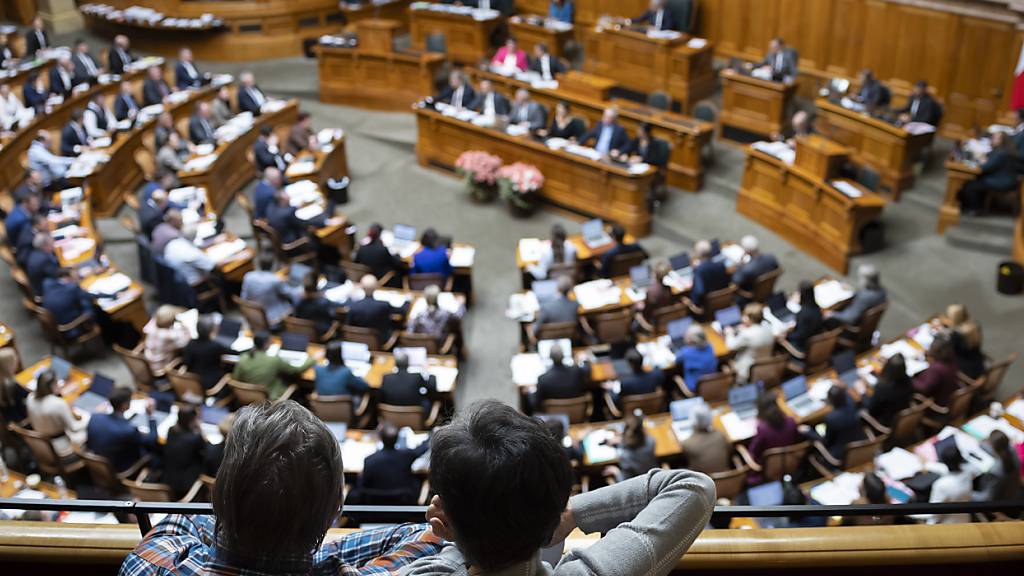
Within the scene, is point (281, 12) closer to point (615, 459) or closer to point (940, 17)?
point (940, 17)

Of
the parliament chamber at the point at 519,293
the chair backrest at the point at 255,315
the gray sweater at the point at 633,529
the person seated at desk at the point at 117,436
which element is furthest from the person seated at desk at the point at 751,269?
the gray sweater at the point at 633,529

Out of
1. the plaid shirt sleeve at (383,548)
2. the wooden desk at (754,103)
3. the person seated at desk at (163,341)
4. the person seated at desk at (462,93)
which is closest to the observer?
the plaid shirt sleeve at (383,548)

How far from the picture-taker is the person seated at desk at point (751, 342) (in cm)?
862

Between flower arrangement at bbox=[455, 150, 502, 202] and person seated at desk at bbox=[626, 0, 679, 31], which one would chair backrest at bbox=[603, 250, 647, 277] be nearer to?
flower arrangement at bbox=[455, 150, 502, 202]

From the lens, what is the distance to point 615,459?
7.29m

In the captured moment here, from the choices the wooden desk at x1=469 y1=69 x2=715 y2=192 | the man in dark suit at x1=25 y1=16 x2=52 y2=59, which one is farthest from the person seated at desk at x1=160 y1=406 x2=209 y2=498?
the man in dark suit at x1=25 y1=16 x2=52 y2=59

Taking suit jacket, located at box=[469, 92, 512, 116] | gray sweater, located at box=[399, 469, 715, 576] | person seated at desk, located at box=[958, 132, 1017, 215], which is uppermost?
gray sweater, located at box=[399, 469, 715, 576]

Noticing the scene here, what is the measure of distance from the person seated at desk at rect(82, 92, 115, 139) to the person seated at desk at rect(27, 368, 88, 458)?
252 inches

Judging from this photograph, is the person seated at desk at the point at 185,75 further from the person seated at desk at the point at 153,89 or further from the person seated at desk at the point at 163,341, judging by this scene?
the person seated at desk at the point at 163,341

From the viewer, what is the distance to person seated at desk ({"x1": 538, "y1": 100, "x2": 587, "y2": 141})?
13508mm

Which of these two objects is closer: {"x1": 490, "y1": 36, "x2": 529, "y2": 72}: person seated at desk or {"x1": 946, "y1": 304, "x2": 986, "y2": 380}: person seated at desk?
{"x1": 946, "y1": 304, "x2": 986, "y2": 380}: person seated at desk

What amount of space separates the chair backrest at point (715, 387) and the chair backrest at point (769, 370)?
23 cm

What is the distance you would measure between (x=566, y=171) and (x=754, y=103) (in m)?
3.38

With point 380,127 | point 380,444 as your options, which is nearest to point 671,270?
point 380,444
